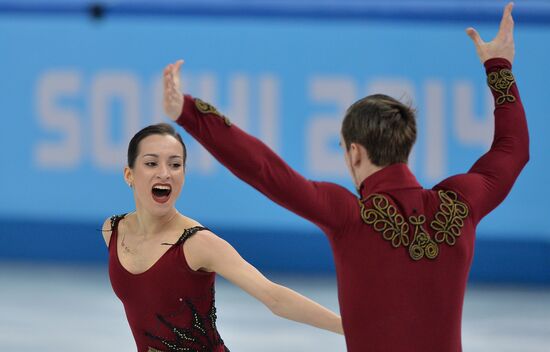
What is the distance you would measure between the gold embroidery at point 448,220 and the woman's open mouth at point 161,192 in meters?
1.29

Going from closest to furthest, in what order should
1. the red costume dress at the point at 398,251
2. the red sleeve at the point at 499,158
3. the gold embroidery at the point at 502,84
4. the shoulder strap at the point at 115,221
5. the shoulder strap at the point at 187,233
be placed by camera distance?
1. the red costume dress at the point at 398,251
2. the red sleeve at the point at 499,158
3. the gold embroidery at the point at 502,84
4. the shoulder strap at the point at 187,233
5. the shoulder strap at the point at 115,221

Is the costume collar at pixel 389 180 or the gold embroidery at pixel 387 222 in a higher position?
the costume collar at pixel 389 180

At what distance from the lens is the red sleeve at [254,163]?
7.56 ft

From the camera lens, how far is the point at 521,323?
6.45 meters

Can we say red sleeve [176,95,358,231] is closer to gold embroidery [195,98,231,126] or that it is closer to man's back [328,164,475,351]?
gold embroidery [195,98,231,126]

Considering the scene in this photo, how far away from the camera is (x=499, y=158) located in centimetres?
267

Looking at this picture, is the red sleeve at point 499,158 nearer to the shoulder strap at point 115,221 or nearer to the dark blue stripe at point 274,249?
the shoulder strap at point 115,221

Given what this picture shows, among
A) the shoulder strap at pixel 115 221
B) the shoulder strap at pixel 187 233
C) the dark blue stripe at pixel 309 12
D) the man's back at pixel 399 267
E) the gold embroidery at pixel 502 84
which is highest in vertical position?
the dark blue stripe at pixel 309 12

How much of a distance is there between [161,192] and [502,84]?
4.37 feet

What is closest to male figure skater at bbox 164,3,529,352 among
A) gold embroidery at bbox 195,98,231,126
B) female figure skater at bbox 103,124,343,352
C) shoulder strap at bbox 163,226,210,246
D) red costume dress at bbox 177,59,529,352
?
red costume dress at bbox 177,59,529,352

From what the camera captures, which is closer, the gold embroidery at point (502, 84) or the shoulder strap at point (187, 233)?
the gold embroidery at point (502, 84)

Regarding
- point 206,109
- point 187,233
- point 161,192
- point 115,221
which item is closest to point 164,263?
point 187,233

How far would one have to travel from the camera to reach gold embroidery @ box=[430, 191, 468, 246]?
2.53 meters

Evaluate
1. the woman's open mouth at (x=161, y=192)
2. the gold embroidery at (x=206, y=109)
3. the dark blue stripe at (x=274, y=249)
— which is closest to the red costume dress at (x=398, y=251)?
the gold embroidery at (x=206, y=109)
